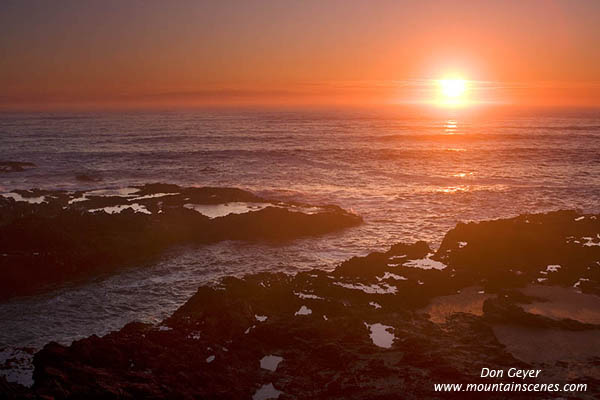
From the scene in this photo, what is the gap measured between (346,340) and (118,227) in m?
12.9

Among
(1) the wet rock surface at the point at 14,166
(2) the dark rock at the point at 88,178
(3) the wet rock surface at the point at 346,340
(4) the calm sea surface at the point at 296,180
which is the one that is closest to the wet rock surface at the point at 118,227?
(4) the calm sea surface at the point at 296,180

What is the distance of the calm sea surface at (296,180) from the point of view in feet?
52.6

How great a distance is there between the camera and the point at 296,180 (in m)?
40.1

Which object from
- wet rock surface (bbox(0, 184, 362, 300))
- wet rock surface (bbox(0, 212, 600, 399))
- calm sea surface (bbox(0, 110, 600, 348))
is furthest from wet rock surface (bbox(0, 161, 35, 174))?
wet rock surface (bbox(0, 212, 600, 399))

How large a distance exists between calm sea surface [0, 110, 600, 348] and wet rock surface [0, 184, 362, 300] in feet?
3.58

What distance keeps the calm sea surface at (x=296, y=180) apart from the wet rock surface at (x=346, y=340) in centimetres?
256

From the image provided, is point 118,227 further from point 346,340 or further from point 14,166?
point 14,166

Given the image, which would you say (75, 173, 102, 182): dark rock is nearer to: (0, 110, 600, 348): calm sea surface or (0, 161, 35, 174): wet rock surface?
(0, 110, 600, 348): calm sea surface

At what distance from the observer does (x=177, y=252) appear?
2078 cm

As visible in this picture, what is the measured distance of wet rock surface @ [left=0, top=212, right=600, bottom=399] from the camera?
1049 cm

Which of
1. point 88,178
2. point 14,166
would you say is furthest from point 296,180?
point 14,166

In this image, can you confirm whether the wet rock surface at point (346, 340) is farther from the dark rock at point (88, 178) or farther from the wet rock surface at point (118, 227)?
the dark rock at point (88, 178)

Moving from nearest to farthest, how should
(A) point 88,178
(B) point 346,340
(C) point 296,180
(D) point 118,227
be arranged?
(B) point 346,340, (D) point 118,227, (C) point 296,180, (A) point 88,178

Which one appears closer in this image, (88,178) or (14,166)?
(88,178)
